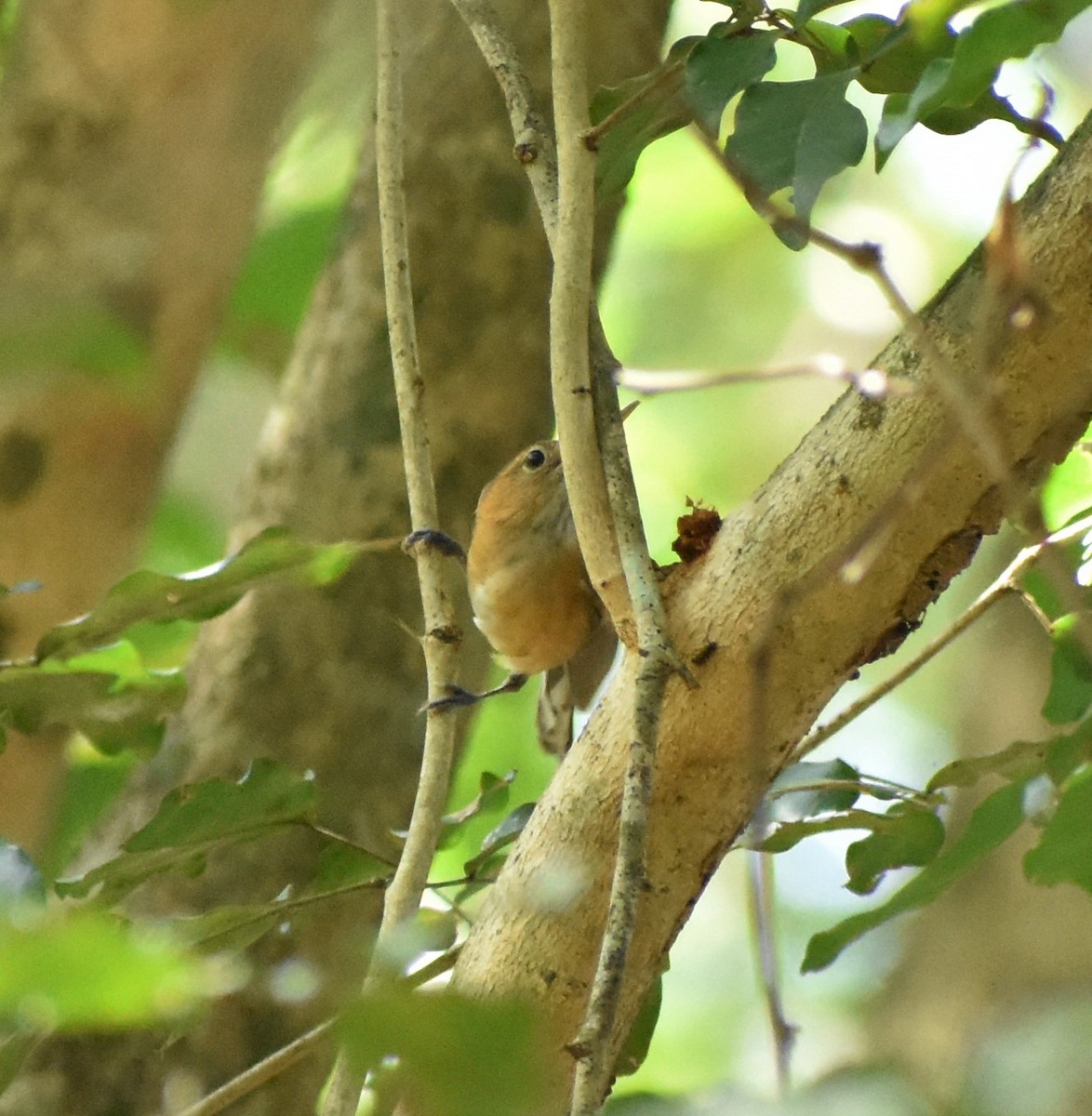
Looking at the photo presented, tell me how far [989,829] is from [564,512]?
3.19 ft

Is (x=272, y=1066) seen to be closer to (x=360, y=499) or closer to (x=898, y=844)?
(x=898, y=844)

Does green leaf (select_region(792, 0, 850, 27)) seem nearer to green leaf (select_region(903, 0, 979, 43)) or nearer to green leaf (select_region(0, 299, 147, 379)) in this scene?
green leaf (select_region(903, 0, 979, 43))

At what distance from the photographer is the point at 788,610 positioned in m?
0.86

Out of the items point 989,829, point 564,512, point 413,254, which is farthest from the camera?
point 413,254

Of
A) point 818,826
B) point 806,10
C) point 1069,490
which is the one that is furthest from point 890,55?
point 818,826

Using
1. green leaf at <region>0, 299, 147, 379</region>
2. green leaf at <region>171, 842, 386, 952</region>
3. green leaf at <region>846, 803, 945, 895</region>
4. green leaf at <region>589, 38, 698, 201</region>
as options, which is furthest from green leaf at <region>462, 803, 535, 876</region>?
green leaf at <region>0, 299, 147, 379</region>

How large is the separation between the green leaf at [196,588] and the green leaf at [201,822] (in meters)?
0.15

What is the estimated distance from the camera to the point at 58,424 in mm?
1970

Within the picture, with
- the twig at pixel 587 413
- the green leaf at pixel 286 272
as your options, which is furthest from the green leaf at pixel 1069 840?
the green leaf at pixel 286 272

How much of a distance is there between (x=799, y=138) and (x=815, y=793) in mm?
532

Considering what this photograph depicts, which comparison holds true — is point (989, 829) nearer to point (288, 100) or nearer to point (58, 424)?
point (58, 424)

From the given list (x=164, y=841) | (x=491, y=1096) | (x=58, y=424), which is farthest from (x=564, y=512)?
(x=491, y=1096)

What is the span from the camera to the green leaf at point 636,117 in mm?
1002

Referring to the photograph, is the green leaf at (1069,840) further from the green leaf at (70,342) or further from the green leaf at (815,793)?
the green leaf at (70,342)
